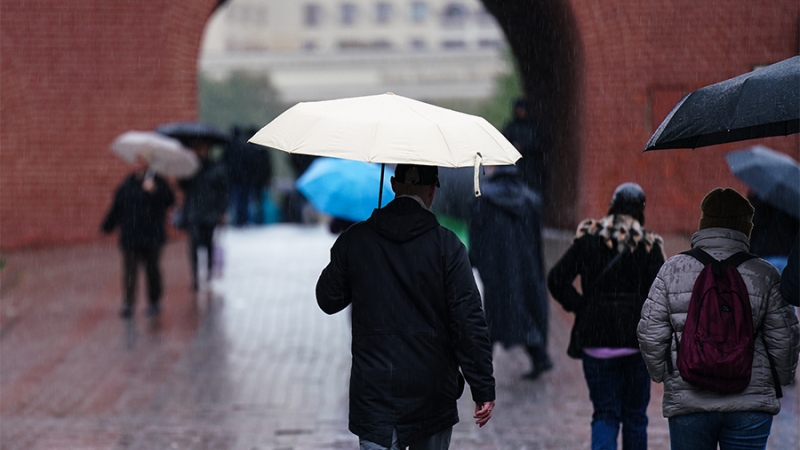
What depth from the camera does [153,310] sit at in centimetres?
1114

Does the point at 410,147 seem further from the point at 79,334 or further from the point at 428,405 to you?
the point at 79,334

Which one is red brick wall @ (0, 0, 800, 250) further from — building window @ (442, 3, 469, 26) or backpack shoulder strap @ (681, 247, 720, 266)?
building window @ (442, 3, 469, 26)

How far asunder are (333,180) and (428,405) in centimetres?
405

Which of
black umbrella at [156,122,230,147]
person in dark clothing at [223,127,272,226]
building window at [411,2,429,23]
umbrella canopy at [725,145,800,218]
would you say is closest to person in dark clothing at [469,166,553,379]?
umbrella canopy at [725,145,800,218]

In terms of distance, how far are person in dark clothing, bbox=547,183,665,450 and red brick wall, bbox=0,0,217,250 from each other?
408 inches

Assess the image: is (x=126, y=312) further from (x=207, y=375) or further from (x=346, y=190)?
(x=346, y=190)

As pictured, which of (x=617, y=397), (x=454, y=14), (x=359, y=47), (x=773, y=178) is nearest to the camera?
(x=617, y=397)

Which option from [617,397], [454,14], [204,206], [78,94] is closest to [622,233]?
[617,397]

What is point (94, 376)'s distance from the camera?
8805 mm

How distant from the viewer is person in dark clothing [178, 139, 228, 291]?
40.6 feet

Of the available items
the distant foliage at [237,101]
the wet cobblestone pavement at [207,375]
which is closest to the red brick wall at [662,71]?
the wet cobblestone pavement at [207,375]

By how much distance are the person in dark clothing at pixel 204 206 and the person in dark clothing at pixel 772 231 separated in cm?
642

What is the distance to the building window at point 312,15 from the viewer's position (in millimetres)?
95562

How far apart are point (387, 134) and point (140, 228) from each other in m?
7.25
